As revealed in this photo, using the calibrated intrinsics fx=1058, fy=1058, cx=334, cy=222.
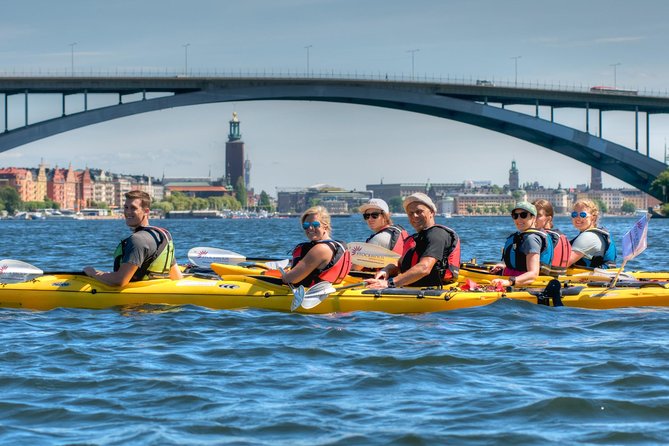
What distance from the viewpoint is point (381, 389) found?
6.89 m

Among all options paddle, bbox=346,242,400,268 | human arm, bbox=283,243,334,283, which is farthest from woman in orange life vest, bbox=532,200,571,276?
human arm, bbox=283,243,334,283

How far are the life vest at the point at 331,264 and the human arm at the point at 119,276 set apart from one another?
1647mm

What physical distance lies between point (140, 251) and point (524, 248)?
3.87 metres

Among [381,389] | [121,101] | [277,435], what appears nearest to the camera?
[277,435]

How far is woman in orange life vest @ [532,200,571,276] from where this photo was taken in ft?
37.5

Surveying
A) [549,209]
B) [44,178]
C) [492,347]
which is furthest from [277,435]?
[44,178]

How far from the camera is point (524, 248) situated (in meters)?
10.8

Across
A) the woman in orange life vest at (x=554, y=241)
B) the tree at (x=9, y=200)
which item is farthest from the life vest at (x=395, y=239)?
the tree at (x=9, y=200)

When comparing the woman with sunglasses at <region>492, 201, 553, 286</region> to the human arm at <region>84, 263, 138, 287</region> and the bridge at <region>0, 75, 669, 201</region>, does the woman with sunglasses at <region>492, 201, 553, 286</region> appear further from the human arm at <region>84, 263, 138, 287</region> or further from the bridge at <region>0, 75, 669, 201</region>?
the bridge at <region>0, 75, 669, 201</region>

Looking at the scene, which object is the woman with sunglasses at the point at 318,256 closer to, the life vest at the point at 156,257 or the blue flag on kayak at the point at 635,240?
the life vest at the point at 156,257

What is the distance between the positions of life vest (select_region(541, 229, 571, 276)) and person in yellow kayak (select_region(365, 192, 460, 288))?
157 cm

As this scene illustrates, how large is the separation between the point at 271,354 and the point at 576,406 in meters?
2.74

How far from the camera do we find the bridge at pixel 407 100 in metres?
57.5

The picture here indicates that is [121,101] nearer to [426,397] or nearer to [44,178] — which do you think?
[426,397]
